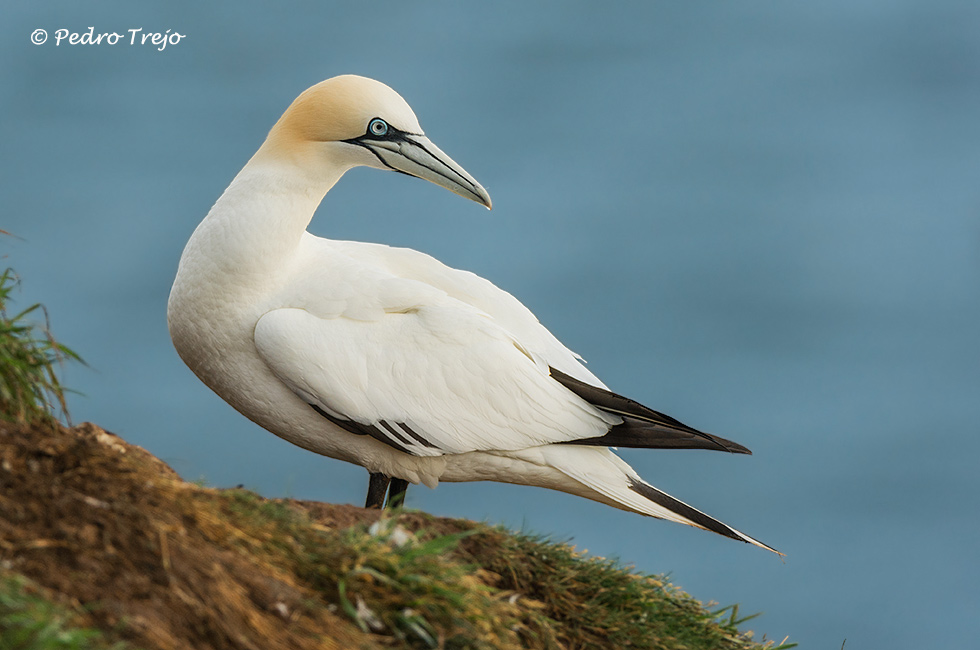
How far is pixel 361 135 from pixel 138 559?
400 cm

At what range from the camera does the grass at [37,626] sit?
313cm

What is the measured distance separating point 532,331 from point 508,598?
8.82 ft

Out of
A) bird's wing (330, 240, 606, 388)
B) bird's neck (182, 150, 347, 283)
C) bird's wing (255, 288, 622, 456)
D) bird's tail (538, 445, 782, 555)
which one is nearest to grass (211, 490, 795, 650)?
bird's tail (538, 445, 782, 555)

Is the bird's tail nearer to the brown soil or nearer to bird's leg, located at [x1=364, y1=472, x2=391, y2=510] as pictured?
bird's leg, located at [x1=364, y1=472, x2=391, y2=510]

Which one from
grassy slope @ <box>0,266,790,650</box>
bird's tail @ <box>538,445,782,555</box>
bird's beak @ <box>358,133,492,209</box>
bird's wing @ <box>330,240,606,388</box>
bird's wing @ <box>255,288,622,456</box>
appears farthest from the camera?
bird's wing @ <box>330,240,606,388</box>

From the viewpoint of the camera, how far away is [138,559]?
12.3 ft

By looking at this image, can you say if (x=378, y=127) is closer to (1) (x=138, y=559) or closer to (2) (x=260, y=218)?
(2) (x=260, y=218)

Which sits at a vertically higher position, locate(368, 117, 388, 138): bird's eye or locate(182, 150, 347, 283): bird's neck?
locate(368, 117, 388, 138): bird's eye

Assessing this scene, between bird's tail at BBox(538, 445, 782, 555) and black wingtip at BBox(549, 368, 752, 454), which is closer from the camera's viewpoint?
black wingtip at BBox(549, 368, 752, 454)

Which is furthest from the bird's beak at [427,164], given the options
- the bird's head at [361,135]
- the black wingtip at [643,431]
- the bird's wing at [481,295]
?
the black wingtip at [643,431]

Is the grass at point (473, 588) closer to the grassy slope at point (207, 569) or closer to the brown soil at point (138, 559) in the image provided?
the grassy slope at point (207, 569)

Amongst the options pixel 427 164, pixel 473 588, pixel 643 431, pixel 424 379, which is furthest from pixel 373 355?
pixel 473 588

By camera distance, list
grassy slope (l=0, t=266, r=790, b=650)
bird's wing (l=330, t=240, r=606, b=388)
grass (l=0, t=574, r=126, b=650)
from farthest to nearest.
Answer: bird's wing (l=330, t=240, r=606, b=388) → grassy slope (l=0, t=266, r=790, b=650) → grass (l=0, t=574, r=126, b=650)

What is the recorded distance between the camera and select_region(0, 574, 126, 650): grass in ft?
10.3
